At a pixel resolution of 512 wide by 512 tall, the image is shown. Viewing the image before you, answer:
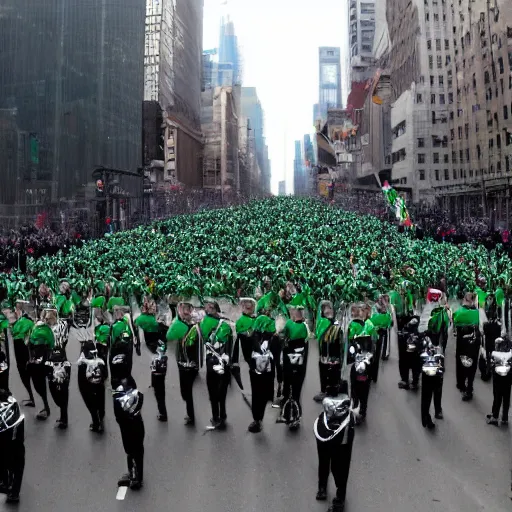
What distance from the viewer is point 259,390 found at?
8.37m

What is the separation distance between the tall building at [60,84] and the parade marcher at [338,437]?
66083 millimetres

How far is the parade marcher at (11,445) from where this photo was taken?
6.19 metres

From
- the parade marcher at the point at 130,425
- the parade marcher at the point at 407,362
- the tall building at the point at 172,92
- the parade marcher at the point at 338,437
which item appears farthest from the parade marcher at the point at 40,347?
the tall building at the point at 172,92

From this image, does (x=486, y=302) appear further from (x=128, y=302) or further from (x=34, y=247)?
(x=34, y=247)

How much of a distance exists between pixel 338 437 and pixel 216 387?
2.60m

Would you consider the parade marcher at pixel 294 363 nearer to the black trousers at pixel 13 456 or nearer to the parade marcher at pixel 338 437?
the parade marcher at pixel 338 437

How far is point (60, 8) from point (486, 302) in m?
68.6

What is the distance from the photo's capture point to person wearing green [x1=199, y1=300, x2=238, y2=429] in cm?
823

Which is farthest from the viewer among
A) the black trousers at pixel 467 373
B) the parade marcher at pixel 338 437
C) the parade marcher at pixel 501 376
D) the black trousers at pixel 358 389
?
the black trousers at pixel 467 373

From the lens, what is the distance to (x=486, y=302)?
1331 cm

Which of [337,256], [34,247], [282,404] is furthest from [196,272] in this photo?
[34,247]

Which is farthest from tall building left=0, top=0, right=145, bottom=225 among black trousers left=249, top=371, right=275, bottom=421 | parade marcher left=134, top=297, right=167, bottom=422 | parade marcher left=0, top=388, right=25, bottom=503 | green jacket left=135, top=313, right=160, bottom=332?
parade marcher left=0, top=388, right=25, bottom=503

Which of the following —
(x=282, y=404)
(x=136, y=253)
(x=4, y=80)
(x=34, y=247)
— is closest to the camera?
(x=282, y=404)

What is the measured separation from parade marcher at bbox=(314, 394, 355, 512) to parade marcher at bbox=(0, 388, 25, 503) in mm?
2966
